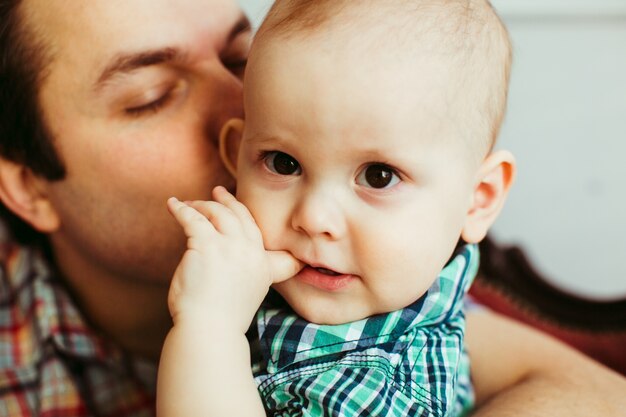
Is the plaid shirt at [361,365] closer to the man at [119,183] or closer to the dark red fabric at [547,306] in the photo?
the man at [119,183]

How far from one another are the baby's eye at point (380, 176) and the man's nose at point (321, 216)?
51 mm

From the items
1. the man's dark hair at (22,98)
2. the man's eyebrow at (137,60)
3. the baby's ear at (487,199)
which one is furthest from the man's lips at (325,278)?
the man's dark hair at (22,98)

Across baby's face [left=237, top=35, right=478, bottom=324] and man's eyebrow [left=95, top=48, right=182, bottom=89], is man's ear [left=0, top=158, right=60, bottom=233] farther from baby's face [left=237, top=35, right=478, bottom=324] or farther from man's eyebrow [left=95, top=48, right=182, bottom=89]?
baby's face [left=237, top=35, right=478, bottom=324]

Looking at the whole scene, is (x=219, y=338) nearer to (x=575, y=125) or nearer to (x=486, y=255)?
(x=486, y=255)

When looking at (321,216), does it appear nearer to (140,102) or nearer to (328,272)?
(328,272)

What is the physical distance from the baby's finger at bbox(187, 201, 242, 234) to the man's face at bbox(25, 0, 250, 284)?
32cm

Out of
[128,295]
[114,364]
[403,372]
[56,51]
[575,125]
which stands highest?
Result: [56,51]

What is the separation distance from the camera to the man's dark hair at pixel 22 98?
1.30 meters

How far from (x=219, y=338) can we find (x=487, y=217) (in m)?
0.44

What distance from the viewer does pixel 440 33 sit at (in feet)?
2.89

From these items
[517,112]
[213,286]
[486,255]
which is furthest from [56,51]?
[517,112]

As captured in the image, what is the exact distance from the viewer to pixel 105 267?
57.6 inches

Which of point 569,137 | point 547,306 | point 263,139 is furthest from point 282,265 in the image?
point 569,137

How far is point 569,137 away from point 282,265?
2043 millimetres
